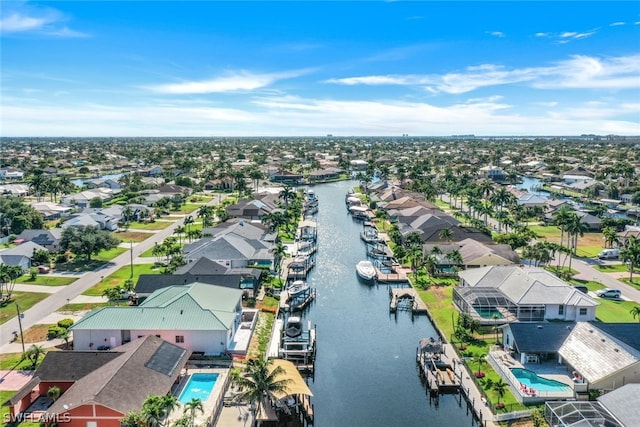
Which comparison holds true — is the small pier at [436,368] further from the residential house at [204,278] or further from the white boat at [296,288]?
the residential house at [204,278]

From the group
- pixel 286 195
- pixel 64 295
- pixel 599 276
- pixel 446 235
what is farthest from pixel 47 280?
pixel 599 276

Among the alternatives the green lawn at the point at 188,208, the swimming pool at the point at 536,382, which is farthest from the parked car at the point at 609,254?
the green lawn at the point at 188,208

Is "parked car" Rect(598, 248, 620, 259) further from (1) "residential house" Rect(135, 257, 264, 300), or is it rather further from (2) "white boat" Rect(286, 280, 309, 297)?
(1) "residential house" Rect(135, 257, 264, 300)

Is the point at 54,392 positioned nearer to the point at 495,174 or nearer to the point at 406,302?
the point at 406,302

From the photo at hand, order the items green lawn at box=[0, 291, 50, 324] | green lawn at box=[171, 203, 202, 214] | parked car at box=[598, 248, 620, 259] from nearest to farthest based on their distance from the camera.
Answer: green lawn at box=[0, 291, 50, 324]
parked car at box=[598, 248, 620, 259]
green lawn at box=[171, 203, 202, 214]

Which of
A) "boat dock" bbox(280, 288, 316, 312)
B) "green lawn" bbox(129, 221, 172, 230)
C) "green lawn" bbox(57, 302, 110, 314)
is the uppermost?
"green lawn" bbox(129, 221, 172, 230)

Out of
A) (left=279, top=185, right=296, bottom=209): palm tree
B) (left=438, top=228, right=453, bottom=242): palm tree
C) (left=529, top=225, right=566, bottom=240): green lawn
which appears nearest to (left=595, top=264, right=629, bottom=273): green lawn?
(left=529, top=225, right=566, bottom=240): green lawn

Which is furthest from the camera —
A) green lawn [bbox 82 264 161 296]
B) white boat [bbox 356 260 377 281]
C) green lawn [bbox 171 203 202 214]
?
green lawn [bbox 171 203 202 214]
